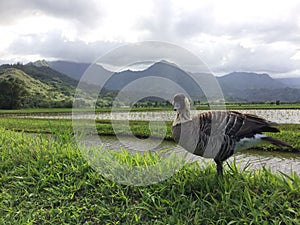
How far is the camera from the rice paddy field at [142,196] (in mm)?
2615

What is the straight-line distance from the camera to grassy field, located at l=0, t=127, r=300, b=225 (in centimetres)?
261

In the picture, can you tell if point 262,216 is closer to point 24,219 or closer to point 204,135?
point 204,135

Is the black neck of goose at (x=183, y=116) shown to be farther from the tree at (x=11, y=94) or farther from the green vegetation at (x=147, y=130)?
the tree at (x=11, y=94)

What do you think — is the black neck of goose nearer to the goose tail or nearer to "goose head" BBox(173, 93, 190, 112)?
"goose head" BBox(173, 93, 190, 112)

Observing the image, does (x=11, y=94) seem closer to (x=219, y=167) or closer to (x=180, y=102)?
(x=180, y=102)

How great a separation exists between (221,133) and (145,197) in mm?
1005

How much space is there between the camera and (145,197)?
2967 mm

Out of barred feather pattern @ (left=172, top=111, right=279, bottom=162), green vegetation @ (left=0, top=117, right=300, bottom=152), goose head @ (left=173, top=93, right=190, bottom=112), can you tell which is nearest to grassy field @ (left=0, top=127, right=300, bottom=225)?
barred feather pattern @ (left=172, top=111, right=279, bottom=162)

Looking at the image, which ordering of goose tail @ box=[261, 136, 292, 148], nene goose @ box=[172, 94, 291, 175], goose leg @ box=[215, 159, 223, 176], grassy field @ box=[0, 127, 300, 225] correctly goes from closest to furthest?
grassy field @ box=[0, 127, 300, 225] < goose tail @ box=[261, 136, 292, 148] < nene goose @ box=[172, 94, 291, 175] < goose leg @ box=[215, 159, 223, 176]

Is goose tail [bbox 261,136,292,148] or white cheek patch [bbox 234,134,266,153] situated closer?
goose tail [bbox 261,136,292,148]

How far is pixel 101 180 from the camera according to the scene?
3.37 metres

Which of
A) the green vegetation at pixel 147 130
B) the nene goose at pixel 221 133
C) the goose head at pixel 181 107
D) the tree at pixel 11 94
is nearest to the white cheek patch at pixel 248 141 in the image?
the nene goose at pixel 221 133

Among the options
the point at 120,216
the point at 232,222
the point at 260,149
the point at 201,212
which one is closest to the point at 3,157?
the point at 120,216

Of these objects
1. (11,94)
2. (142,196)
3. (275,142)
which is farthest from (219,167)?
(11,94)
